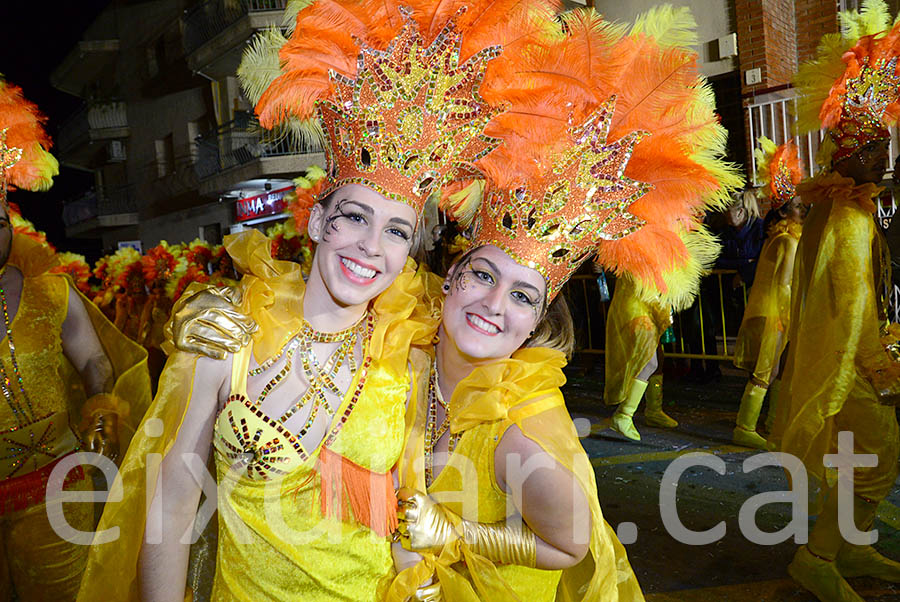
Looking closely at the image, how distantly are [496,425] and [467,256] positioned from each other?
51 cm

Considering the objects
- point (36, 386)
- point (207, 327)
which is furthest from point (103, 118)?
point (207, 327)

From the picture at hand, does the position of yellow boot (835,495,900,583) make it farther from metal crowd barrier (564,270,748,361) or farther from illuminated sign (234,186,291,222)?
illuminated sign (234,186,291,222)

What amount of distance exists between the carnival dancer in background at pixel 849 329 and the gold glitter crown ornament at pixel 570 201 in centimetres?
199

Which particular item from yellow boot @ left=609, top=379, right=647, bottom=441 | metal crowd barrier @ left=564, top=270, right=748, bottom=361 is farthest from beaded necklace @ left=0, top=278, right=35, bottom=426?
metal crowd barrier @ left=564, top=270, right=748, bottom=361

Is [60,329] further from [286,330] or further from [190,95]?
[190,95]

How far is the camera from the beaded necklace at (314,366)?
1728 millimetres

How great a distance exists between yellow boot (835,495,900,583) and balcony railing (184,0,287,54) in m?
15.1

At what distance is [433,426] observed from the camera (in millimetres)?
1976

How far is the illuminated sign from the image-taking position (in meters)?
16.9

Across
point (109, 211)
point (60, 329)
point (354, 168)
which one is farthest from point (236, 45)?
point (354, 168)

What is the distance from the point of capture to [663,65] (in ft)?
6.16

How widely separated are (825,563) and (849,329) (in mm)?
1172

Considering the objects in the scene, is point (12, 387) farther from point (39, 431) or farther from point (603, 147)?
point (603, 147)

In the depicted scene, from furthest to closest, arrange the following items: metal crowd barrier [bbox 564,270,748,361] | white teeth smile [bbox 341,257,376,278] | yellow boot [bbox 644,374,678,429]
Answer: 1. metal crowd barrier [bbox 564,270,748,361]
2. yellow boot [bbox 644,374,678,429]
3. white teeth smile [bbox 341,257,376,278]
